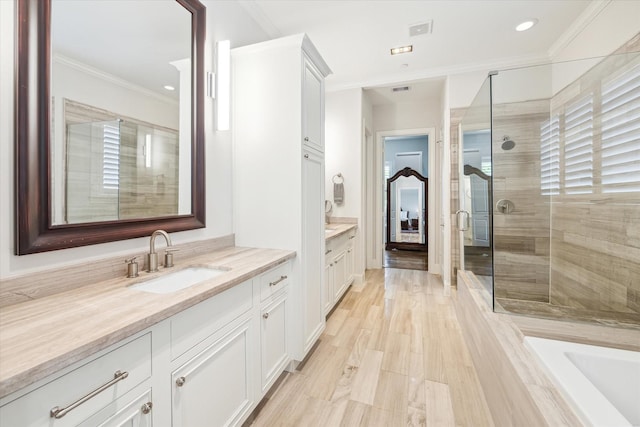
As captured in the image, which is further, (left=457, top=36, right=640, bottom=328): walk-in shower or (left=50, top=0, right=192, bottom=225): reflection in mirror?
(left=457, top=36, right=640, bottom=328): walk-in shower

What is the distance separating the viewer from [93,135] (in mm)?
1190

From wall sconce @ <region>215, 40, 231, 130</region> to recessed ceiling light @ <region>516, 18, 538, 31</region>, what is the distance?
2.71 metres

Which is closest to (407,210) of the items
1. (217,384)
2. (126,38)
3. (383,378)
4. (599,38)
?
(599,38)

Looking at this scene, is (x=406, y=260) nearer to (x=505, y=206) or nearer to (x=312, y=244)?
(x=505, y=206)

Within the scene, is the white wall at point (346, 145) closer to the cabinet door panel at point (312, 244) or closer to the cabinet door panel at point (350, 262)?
the cabinet door panel at point (350, 262)

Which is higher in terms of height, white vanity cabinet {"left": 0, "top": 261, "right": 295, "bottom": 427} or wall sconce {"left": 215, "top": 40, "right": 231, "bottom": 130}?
wall sconce {"left": 215, "top": 40, "right": 231, "bottom": 130}

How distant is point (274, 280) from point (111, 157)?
40.5 inches

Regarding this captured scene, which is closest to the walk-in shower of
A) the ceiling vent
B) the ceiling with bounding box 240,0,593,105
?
the ceiling with bounding box 240,0,593,105

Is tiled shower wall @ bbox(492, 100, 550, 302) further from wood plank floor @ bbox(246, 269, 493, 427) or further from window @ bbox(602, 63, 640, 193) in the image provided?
wood plank floor @ bbox(246, 269, 493, 427)

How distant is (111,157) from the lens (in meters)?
1.26

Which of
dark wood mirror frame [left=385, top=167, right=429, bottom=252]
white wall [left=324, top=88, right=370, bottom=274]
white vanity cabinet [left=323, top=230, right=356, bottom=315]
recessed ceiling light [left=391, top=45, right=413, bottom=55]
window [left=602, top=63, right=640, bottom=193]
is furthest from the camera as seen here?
dark wood mirror frame [left=385, top=167, right=429, bottom=252]

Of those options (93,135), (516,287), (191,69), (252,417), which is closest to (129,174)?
(93,135)

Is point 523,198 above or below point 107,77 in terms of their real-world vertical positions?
below

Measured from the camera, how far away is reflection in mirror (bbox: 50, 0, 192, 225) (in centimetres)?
109
